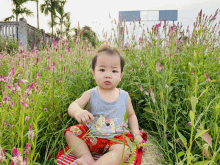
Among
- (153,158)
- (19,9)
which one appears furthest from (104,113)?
(19,9)

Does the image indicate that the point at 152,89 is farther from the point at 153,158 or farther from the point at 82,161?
the point at 82,161

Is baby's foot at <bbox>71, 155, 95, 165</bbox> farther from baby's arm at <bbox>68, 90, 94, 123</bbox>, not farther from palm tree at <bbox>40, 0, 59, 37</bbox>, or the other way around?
palm tree at <bbox>40, 0, 59, 37</bbox>

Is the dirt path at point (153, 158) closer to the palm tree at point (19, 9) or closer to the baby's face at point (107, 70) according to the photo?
the baby's face at point (107, 70)

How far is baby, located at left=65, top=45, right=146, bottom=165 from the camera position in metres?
1.45

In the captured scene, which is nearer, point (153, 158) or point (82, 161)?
point (82, 161)

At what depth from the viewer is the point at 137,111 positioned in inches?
86.1

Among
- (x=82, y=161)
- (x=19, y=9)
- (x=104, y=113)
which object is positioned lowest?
(x=82, y=161)

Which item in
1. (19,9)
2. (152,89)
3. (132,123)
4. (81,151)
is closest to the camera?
(81,151)

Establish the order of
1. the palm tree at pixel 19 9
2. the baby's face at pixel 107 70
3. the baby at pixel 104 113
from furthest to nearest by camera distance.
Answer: the palm tree at pixel 19 9 < the baby's face at pixel 107 70 < the baby at pixel 104 113

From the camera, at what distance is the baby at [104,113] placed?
57.2 inches

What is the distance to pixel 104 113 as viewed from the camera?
5.49ft

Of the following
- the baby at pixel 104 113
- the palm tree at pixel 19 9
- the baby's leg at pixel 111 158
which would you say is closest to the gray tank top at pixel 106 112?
the baby at pixel 104 113

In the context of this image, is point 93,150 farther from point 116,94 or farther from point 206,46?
point 206,46

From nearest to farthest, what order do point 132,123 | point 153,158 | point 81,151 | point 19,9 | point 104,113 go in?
point 81,151 < point 153,158 < point 104,113 < point 132,123 < point 19,9
